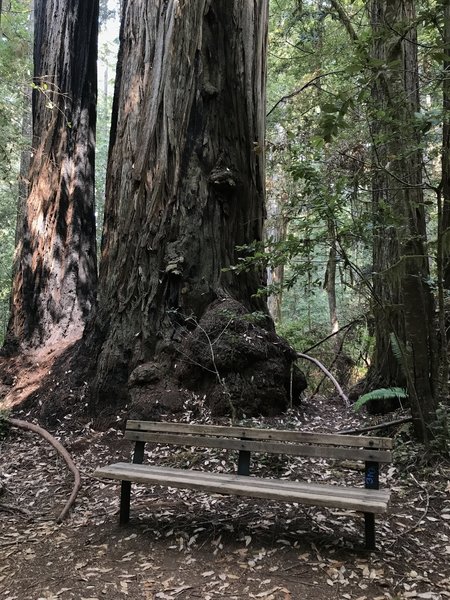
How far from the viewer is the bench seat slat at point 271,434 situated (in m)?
3.44

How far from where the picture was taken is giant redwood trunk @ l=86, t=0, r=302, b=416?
225 inches

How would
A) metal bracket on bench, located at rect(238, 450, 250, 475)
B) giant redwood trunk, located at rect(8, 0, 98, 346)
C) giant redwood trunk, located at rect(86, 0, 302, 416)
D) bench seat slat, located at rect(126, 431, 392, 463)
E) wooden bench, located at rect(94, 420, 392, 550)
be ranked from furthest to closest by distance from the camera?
1. giant redwood trunk, located at rect(8, 0, 98, 346)
2. giant redwood trunk, located at rect(86, 0, 302, 416)
3. metal bracket on bench, located at rect(238, 450, 250, 475)
4. bench seat slat, located at rect(126, 431, 392, 463)
5. wooden bench, located at rect(94, 420, 392, 550)

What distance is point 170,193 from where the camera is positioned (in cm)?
637

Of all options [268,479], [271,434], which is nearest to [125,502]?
[268,479]

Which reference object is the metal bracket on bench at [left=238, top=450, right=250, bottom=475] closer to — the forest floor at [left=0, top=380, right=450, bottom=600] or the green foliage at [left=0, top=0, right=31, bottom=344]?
the forest floor at [left=0, top=380, right=450, bottom=600]

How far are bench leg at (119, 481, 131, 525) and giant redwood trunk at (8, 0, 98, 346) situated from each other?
14.9ft

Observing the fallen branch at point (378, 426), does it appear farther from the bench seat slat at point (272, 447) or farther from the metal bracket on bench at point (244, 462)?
the metal bracket on bench at point (244, 462)

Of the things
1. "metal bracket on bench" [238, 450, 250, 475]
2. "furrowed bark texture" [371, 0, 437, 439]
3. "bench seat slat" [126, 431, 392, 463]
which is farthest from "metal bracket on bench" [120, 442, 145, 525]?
"furrowed bark texture" [371, 0, 437, 439]

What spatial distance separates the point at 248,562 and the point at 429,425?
2067 millimetres

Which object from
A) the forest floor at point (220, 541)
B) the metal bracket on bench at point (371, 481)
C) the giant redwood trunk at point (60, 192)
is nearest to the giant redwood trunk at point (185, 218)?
the forest floor at point (220, 541)

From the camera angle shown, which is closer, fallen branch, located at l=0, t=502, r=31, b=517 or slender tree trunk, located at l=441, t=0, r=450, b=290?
slender tree trunk, located at l=441, t=0, r=450, b=290

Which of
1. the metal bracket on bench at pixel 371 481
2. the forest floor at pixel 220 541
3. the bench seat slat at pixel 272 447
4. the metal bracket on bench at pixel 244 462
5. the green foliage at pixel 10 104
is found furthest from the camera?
the green foliage at pixel 10 104

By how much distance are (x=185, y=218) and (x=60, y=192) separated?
11.2 feet

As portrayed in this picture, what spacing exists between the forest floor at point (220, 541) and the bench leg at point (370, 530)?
6 centimetres
